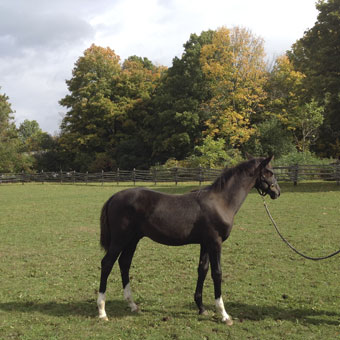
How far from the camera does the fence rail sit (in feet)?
73.6

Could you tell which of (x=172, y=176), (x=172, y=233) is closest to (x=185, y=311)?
(x=172, y=233)

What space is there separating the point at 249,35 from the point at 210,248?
33.3 metres

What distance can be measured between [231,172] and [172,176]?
24.8 m

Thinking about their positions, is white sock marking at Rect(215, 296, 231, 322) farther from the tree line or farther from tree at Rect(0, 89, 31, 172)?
tree at Rect(0, 89, 31, 172)

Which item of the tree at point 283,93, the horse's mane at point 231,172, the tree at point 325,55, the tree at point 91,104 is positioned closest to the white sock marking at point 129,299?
the horse's mane at point 231,172

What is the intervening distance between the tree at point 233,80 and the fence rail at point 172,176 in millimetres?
6019

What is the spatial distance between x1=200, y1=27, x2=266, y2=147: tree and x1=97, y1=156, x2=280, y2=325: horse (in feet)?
88.2

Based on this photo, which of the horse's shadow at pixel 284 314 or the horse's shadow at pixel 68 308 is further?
the horse's shadow at pixel 68 308

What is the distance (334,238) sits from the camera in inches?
341

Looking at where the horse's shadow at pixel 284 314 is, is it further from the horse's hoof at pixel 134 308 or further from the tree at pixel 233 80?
the tree at pixel 233 80

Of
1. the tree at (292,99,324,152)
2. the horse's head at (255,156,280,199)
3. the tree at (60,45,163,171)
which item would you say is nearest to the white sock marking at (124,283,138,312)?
the horse's head at (255,156,280,199)

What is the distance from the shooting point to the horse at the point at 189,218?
4562 mm

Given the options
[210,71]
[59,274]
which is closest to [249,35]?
[210,71]

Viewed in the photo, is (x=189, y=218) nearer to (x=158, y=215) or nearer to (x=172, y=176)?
(x=158, y=215)
